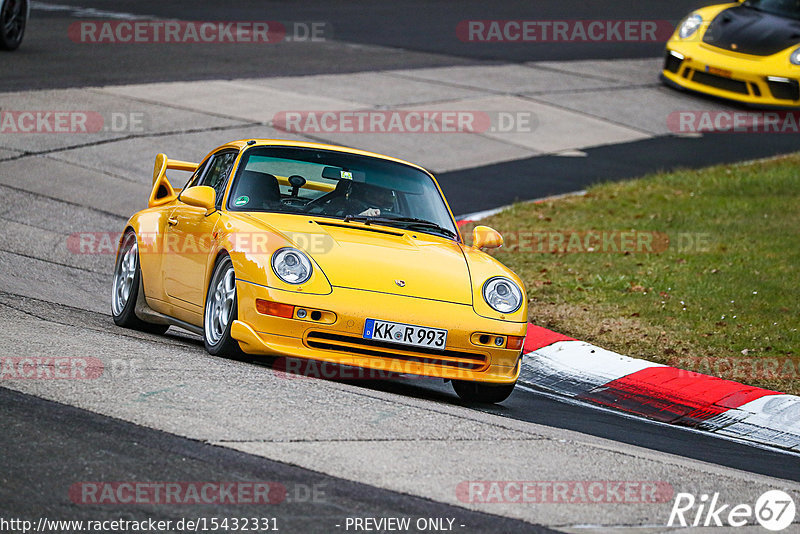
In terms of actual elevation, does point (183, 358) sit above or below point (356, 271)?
below

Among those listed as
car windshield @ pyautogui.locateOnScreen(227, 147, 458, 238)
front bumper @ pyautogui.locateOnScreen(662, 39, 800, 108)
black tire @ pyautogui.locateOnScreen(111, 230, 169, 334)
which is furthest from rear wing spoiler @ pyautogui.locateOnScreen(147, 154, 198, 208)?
front bumper @ pyautogui.locateOnScreen(662, 39, 800, 108)

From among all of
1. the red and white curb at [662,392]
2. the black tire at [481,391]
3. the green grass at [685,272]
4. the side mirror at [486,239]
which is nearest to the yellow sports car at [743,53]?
the green grass at [685,272]

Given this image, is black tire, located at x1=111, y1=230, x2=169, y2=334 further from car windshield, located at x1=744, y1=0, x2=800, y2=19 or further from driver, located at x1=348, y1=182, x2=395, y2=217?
car windshield, located at x1=744, y1=0, x2=800, y2=19

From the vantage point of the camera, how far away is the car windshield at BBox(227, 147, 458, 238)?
7.65m

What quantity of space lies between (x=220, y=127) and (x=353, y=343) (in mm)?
9275

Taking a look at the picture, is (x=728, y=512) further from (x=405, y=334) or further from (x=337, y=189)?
(x=337, y=189)

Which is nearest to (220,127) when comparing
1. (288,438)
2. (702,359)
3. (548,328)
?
(548,328)

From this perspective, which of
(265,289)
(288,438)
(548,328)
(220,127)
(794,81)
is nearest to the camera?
(288,438)

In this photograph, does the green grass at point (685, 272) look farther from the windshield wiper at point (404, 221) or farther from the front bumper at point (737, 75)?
the front bumper at point (737, 75)

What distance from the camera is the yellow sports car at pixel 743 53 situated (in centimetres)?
1852

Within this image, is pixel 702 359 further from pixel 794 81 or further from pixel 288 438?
pixel 794 81

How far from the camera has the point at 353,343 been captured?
666 centimetres

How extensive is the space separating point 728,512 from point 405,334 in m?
2.19

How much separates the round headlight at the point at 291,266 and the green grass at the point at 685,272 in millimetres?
3148
